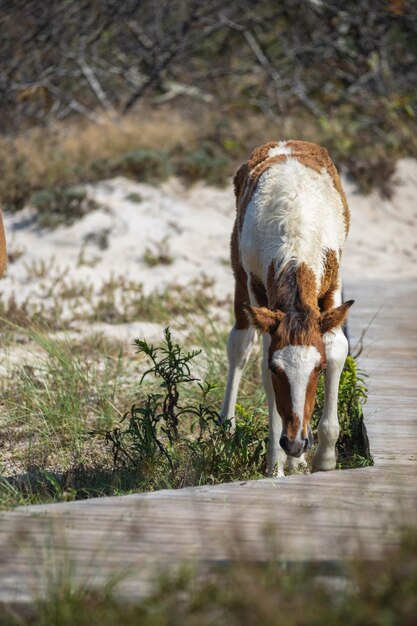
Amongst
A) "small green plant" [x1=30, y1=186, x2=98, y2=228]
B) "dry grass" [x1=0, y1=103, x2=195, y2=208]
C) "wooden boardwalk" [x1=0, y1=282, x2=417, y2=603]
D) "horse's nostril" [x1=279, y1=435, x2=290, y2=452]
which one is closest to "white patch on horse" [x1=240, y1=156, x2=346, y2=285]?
"horse's nostril" [x1=279, y1=435, x2=290, y2=452]

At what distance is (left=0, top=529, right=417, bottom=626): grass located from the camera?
263 centimetres

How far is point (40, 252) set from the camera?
12.1m

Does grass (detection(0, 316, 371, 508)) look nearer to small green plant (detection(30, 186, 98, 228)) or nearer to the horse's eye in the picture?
the horse's eye

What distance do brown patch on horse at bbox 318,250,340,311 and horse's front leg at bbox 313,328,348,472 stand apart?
0.21 metres

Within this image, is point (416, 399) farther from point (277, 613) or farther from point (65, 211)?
point (65, 211)

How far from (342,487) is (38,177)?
31.7ft

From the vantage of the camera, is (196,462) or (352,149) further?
(352,149)

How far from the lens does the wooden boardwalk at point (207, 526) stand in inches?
129

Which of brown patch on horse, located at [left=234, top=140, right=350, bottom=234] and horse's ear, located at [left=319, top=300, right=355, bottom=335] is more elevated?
brown patch on horse, located at [left=234, top=140, right=350, bottom=234]

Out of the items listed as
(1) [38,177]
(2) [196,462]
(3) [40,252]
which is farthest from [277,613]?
(1) [38,177]

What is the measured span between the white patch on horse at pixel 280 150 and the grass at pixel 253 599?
3.65 meters

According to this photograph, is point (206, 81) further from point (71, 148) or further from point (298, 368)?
point (298, 368)

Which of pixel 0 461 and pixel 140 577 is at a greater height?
pixel 140 577

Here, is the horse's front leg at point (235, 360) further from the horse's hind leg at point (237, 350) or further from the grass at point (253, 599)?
the grass at point (253, 599)
